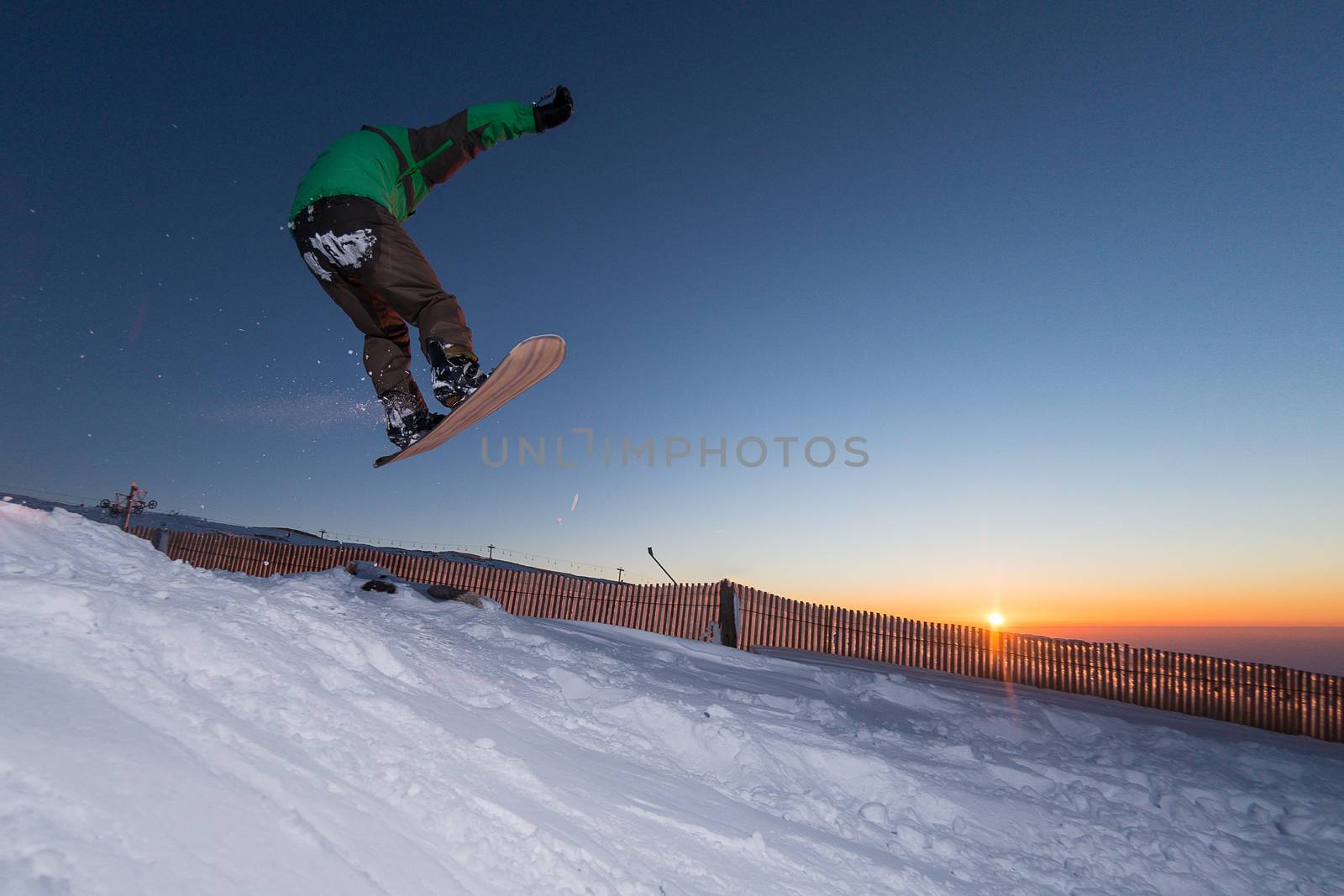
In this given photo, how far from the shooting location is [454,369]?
2.97 m

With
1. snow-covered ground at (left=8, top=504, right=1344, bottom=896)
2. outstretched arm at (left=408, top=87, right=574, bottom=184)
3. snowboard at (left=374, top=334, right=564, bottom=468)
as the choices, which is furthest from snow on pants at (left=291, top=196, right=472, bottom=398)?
snow-covered ground at (left=8, top=504, right=1344, bottom=896)

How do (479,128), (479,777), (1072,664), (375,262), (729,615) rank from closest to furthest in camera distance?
1. (479,777)
2. (375,262)
3. (479,128)
4. (1072,664)
5. (729,615)

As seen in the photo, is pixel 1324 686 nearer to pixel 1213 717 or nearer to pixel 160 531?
pixel 1213 717

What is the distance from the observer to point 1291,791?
385 cm

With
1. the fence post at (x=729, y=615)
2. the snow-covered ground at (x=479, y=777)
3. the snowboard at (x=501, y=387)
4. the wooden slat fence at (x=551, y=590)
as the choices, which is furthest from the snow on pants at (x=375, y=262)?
the fence post at (x=729, y=615)

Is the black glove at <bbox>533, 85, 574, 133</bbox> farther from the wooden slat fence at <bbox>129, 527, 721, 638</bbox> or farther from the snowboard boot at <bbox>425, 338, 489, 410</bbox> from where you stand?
the wooden slat fence at <bbox>129, 527, 721, 638</bbox>

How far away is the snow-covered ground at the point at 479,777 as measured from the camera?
1094 millimetres

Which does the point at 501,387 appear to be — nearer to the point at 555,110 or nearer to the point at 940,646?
the point at 555,110

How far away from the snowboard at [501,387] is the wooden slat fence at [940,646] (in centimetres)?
795

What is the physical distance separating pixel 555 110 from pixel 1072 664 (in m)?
11.9

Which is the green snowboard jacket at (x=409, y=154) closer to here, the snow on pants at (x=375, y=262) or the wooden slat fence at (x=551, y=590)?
the snow on pants at (x=375, y=262)

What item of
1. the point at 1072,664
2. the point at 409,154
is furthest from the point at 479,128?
the point at 1072,664

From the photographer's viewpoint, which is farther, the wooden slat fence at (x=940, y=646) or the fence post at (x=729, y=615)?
the fence post at (x=729, y=615)

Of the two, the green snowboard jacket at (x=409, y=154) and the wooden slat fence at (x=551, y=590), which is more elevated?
the green snowboard jacket at (x=409, y=154)
